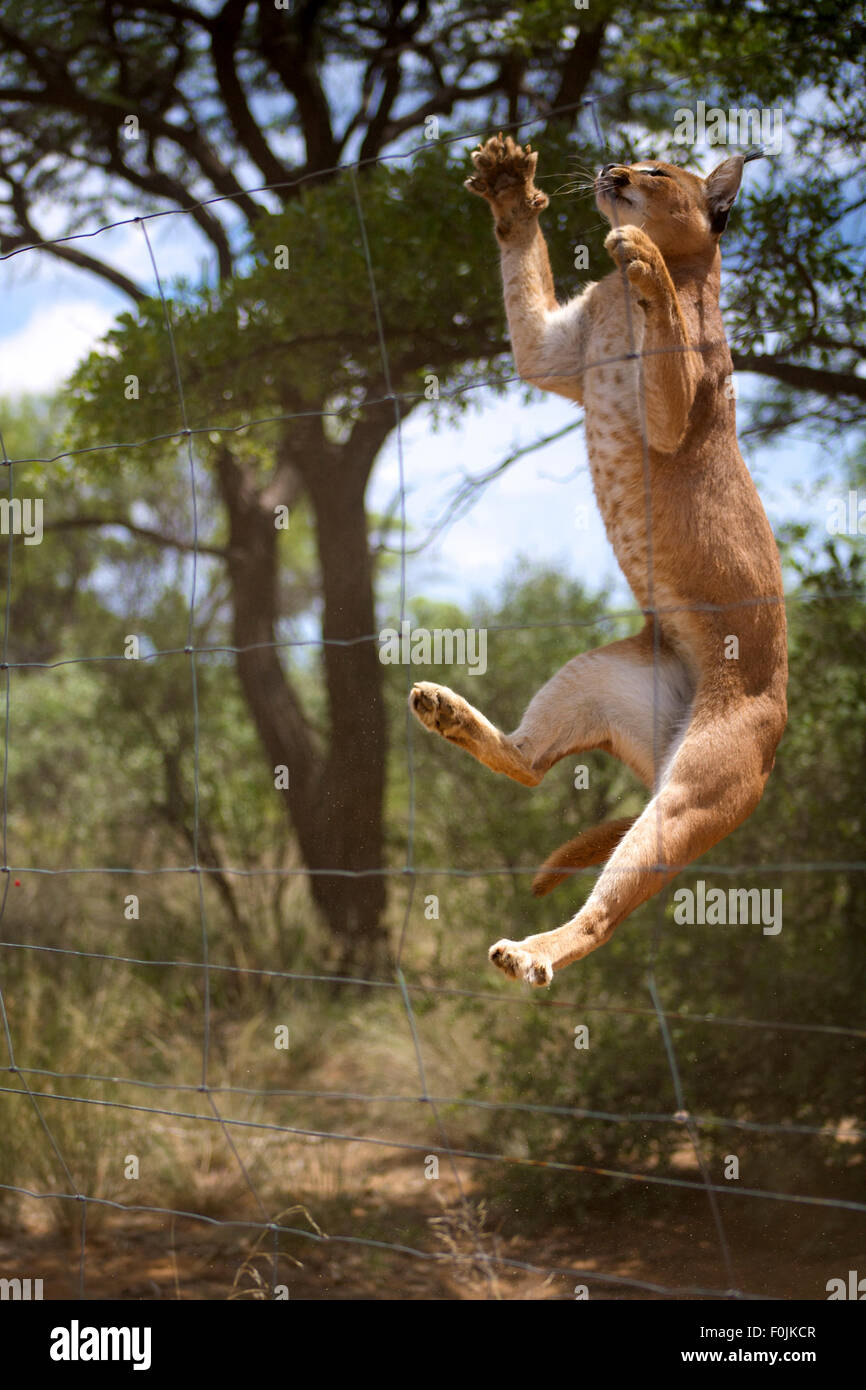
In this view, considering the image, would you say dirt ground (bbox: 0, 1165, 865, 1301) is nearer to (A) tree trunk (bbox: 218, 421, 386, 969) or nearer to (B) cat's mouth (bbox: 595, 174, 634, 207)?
(A) tree trunk (bbox: 218, 421, 386, 969)

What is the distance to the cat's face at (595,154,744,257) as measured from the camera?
9.07 feet

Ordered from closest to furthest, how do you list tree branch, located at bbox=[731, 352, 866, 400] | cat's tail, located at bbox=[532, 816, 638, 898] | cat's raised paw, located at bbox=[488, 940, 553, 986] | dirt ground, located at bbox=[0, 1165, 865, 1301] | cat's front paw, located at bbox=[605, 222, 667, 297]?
cat's raised paw, located at bbox=[488, 940, 553, 986] < cat's front paw, located at bbox=[605, 222, 667, 297] < cat's tail, located at bbox=[532, 816, 638, 898] < dirt ground, located at bbox=[0, 1165, 865, 1301] < tree branch, located at bbox=[731, 352, 866, 400]

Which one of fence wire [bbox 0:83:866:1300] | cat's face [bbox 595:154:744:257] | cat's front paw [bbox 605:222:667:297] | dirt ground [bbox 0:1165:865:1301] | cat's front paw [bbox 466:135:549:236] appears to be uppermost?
cat's front paw [bbox 466:135:549:236]

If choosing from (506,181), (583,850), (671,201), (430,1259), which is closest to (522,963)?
(583,850)

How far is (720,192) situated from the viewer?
2895 mm

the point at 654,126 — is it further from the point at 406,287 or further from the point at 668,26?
the point at 406,287

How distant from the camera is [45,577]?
499 inches

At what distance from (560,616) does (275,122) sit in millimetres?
3550

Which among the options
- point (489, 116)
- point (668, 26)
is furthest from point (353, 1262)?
point (489, 116)

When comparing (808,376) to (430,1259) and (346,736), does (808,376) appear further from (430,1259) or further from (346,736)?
(430,1259)

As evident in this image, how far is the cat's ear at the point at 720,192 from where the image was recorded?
2.89 m

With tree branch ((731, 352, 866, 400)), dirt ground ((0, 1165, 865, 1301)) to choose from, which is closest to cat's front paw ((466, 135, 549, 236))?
tree branch ((731, 352, 866, 400))

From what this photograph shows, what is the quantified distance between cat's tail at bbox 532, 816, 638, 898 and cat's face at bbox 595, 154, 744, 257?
4.56 feet

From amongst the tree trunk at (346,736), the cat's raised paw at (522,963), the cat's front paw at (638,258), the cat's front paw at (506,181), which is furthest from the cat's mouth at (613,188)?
the tree trunk at (346,736)
